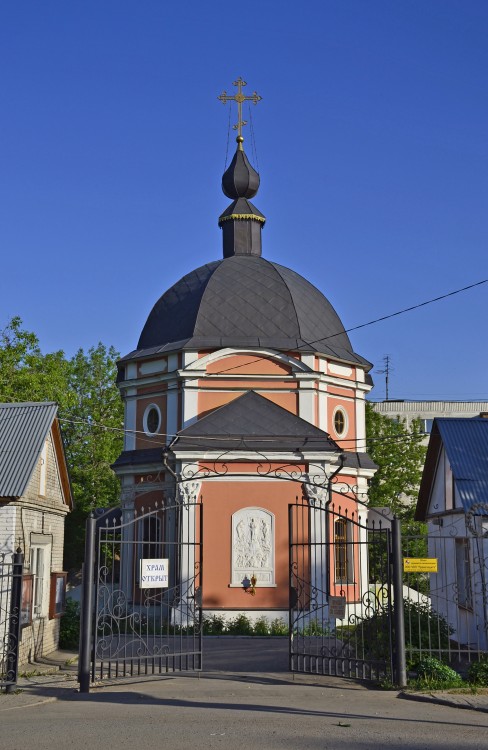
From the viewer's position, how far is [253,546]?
2283 centimetres

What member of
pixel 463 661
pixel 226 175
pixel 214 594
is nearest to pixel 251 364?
pixel 214 594

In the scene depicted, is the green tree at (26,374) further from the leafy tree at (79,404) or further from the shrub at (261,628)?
the shrub at (261,628)

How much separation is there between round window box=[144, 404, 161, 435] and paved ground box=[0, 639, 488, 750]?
12859 millimetres

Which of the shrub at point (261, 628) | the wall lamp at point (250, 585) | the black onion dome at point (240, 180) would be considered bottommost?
the shrub at point (261, 628)

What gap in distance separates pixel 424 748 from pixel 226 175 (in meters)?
26.1

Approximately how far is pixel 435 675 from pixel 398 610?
0.98 m

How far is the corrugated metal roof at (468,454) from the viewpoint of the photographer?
15.1 meters

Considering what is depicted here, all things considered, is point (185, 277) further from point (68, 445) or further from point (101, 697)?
point (101, 697)

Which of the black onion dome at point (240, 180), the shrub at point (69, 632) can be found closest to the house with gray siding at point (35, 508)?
the shrub at point (69, 632)

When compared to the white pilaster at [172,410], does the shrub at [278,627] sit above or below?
below

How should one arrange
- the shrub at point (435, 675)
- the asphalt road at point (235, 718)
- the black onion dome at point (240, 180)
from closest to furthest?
the asphalt road at point (235, 718)
the shrub at point (435, 675)
the black onion dome at point (240, 180)

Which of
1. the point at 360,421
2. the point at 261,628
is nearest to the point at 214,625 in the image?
the point at 261,628

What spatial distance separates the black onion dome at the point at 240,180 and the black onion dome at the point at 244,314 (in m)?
4.21

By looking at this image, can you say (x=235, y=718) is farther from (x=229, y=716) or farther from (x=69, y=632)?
(x=69, y=632)
